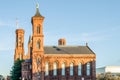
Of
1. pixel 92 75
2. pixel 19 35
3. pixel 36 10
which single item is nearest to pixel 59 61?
pixel 92 75

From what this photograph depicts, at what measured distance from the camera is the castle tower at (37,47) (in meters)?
79.9

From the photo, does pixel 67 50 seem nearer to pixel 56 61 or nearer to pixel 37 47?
pixel 56 61

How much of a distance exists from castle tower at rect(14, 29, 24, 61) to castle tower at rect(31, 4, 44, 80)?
1258 inches

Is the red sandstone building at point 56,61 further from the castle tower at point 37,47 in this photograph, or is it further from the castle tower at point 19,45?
the castle tower at point 19,45

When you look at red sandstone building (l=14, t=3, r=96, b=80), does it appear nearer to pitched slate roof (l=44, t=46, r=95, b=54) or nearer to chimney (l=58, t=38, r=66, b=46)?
pitched slate roof (l=44, t=46, r=95, b=54)

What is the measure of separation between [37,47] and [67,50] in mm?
8275

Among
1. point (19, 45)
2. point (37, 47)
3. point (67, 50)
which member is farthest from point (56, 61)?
point (19, 45)

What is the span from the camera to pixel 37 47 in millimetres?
81812

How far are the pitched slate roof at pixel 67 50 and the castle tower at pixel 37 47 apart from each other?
8.42 ft

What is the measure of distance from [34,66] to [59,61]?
21.8 ft

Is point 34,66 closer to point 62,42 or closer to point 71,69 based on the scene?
point 71,69

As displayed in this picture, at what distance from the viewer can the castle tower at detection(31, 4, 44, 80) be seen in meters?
79.9

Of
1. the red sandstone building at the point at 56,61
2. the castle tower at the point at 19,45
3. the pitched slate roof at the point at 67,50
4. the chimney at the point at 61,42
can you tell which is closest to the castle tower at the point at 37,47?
the red sandstone building at the point at 56,61

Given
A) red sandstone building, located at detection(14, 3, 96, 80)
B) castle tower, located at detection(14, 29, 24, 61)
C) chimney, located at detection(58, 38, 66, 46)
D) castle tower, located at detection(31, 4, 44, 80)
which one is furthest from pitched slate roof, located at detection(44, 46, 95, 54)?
castle tower, located at detection(14, 29, 24, 61)
